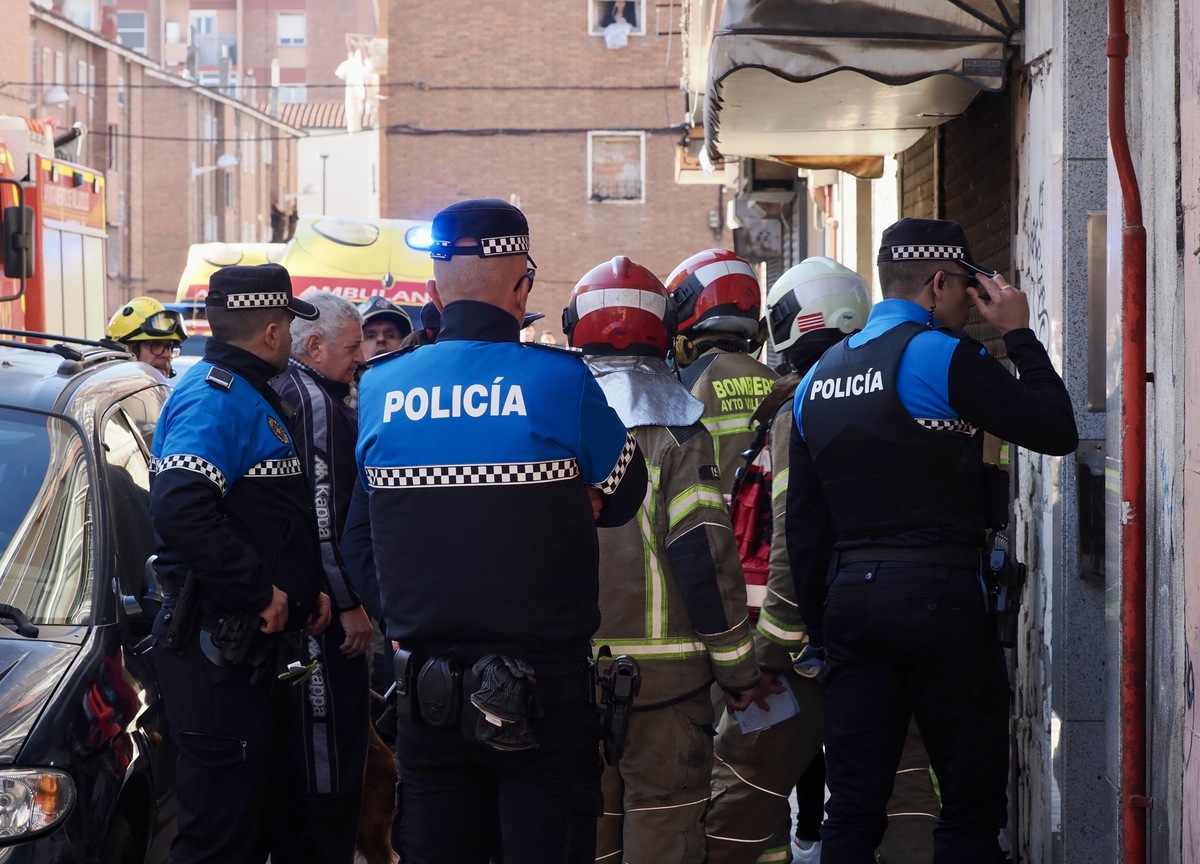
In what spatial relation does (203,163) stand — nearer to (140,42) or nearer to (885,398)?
(140,42)

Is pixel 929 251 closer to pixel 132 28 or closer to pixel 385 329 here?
pixel 385 329

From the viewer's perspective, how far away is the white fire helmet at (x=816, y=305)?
5.48m

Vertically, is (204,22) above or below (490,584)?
above

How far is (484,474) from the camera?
11.0 ft

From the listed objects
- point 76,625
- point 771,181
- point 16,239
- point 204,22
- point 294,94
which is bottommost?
point 76,625

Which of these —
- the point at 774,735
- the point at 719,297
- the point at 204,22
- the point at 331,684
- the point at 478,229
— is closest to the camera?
the point at 478,229

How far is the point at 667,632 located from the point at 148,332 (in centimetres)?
547

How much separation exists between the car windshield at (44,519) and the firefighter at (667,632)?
1.52 meters

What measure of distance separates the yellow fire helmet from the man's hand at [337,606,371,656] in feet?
14.5

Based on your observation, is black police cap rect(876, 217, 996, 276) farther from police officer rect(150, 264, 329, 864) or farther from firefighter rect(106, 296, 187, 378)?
firefighter rect(106, 296, 187, 378)

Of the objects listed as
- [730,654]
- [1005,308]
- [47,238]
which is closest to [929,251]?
[1005,308]

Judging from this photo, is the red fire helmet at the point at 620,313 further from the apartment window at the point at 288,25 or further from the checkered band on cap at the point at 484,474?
the apartment window at the point at 288,25

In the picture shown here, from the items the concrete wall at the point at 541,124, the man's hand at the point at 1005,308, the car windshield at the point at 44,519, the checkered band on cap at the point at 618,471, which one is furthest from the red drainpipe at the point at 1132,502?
the concrete wall at the point at 541,124

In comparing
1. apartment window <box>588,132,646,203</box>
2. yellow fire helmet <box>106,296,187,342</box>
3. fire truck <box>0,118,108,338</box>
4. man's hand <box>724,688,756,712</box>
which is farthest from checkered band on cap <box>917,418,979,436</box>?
apartment window <box>588,132,646,203</box>
